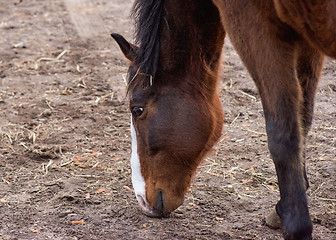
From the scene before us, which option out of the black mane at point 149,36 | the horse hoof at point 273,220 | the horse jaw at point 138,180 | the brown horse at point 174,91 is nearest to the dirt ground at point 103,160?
the horse hoof at point 273,220

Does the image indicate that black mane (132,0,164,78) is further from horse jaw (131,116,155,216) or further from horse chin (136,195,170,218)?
horse chin (136,195,170,218)

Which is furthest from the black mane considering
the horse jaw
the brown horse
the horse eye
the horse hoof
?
the horse hoof

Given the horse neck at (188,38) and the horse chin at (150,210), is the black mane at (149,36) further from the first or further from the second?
the horse chin at (150,210)

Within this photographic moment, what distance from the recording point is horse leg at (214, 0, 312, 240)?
8.54ft

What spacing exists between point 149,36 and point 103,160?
160 centimetres

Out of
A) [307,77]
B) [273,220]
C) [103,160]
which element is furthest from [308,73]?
[103,160]

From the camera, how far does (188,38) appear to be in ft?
10.8

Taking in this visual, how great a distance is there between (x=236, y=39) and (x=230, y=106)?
280 centimetres

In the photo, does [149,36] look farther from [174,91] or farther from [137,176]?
[137,176]

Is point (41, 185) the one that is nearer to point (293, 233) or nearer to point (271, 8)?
point (293, 233)

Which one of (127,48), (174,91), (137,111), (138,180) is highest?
(127,48)

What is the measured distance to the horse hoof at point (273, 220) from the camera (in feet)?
11.0

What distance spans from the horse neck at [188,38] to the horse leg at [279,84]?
0.42 m

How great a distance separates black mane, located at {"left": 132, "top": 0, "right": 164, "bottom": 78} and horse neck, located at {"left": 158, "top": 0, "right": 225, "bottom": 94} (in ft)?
0.14
